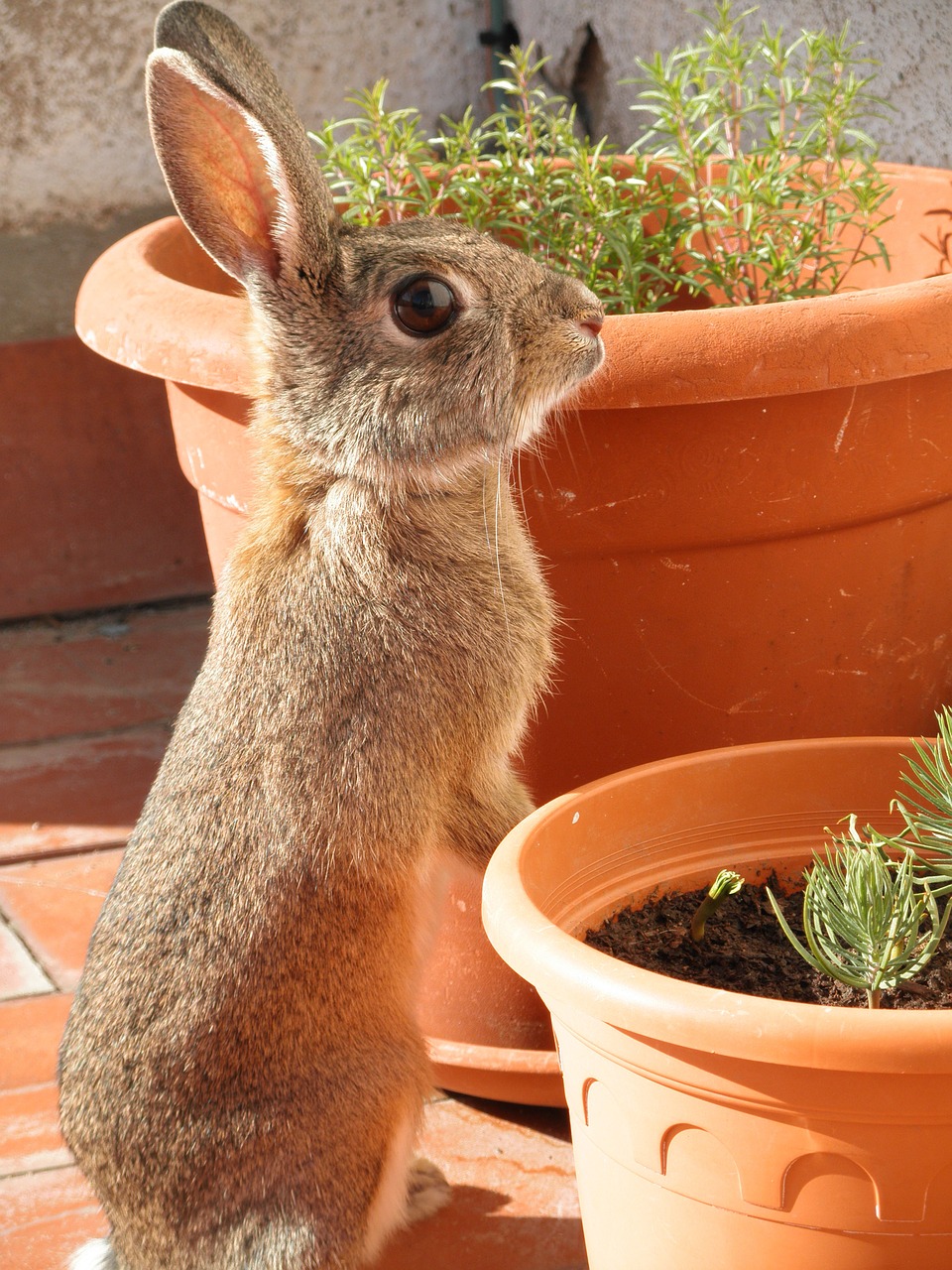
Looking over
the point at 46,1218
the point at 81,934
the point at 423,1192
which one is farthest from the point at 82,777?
the point at 423,1192

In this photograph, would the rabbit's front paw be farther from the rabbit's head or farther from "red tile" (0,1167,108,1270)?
the rabbit's head

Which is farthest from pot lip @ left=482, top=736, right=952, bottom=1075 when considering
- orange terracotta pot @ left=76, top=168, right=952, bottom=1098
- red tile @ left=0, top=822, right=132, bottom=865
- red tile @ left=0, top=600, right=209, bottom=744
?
red tile @ left=0, top=600, right=209, bottom=744

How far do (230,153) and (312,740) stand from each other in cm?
74

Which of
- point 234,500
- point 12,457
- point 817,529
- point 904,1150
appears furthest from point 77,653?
point 904,1150

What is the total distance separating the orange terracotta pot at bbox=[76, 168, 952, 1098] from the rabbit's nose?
3cm

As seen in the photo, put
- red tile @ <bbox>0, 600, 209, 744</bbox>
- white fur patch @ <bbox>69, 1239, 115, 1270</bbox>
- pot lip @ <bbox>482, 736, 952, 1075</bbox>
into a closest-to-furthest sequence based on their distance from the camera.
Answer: pot lip @ <bbox>482, 736, 952, 1075</bbox> < white fur patch @ <bbox>69, 1239, 115, 1270</bbox> < red tile @ <bbox>0, 600, 209, 744</bbox>

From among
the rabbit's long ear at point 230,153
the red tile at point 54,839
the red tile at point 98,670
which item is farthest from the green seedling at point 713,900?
the red tile at point 98,670

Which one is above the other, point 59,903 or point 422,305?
point 422,305

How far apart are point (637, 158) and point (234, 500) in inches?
40.4

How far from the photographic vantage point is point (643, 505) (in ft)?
6.66

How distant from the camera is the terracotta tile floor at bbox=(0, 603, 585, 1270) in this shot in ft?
7.30

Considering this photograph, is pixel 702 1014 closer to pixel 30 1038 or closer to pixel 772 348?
pixel 772 348

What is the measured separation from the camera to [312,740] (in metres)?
1.84

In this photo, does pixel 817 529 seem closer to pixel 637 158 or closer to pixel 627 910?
pixel 627 910
